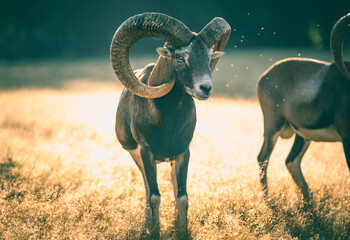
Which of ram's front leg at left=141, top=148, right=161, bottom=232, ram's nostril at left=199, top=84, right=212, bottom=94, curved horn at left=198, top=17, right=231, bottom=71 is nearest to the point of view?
ram's nostril at left=199, top=84, right=212, bottom=94

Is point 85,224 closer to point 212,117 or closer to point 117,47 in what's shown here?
point 117,47

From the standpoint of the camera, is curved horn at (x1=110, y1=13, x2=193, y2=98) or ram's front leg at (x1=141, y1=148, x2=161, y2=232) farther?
ram's front leg at (x1=141, y1=148, x2=161, y2=232)

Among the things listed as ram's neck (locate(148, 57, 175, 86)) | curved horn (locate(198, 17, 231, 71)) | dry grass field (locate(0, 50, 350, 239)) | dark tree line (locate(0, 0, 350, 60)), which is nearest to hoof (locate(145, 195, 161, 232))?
dry grass field (locate(0, 50, 350, 239))

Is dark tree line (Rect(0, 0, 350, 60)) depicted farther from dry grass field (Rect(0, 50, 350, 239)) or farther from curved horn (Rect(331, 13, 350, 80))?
curved horn (Rect(331, 13, 350, 80))

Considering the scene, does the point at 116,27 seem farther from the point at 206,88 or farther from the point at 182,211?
the point at 206,88

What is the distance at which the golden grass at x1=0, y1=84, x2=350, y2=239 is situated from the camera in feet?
15.3

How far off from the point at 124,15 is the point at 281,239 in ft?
103

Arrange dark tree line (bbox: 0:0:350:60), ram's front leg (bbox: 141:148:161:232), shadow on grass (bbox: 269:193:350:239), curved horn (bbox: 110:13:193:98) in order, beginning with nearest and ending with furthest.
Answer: curved horn (bbox: 110:13:193:98) < ram's front leg (bbox: 141:148:161:232) < shadow on grass (bbox: 269:193:350:239) < dark tree line (bbox: 0:0:350:60)

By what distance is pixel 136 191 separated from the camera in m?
6.11

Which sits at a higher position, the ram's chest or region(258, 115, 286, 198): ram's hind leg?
the ram's chest

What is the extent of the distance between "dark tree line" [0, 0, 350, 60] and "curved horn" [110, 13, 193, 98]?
24.9m

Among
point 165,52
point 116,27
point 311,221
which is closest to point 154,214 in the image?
point 165,52

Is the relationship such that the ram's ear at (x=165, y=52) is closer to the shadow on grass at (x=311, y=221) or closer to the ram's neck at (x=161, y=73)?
the ram's neck at (x=161, y=73)

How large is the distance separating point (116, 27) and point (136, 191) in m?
29.4
